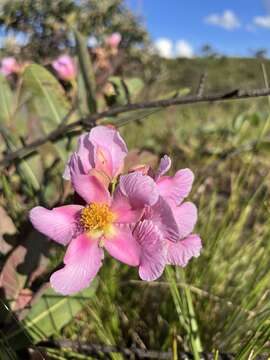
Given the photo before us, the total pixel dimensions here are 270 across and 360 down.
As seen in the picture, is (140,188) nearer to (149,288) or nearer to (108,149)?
(108,149)

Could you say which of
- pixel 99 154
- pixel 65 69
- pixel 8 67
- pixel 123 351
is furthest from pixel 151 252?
pixel 8 67

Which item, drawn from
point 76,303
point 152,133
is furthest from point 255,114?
point 76,303

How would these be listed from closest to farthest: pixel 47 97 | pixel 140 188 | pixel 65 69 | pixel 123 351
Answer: pixel 140 188 < pixel 123 351 < pixel 47 97 < pixel 65 69

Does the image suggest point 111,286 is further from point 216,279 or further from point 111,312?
point 216,279

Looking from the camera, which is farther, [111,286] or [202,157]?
[202,157]

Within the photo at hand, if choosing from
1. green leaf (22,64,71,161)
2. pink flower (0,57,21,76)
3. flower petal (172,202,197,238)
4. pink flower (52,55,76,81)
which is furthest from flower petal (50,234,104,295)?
pink flower (0,57,21,76)

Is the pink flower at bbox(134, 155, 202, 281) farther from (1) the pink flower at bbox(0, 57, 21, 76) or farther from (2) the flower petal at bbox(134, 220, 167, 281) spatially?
(1) the pink flower at bbox(0, 57, 21, 76)
